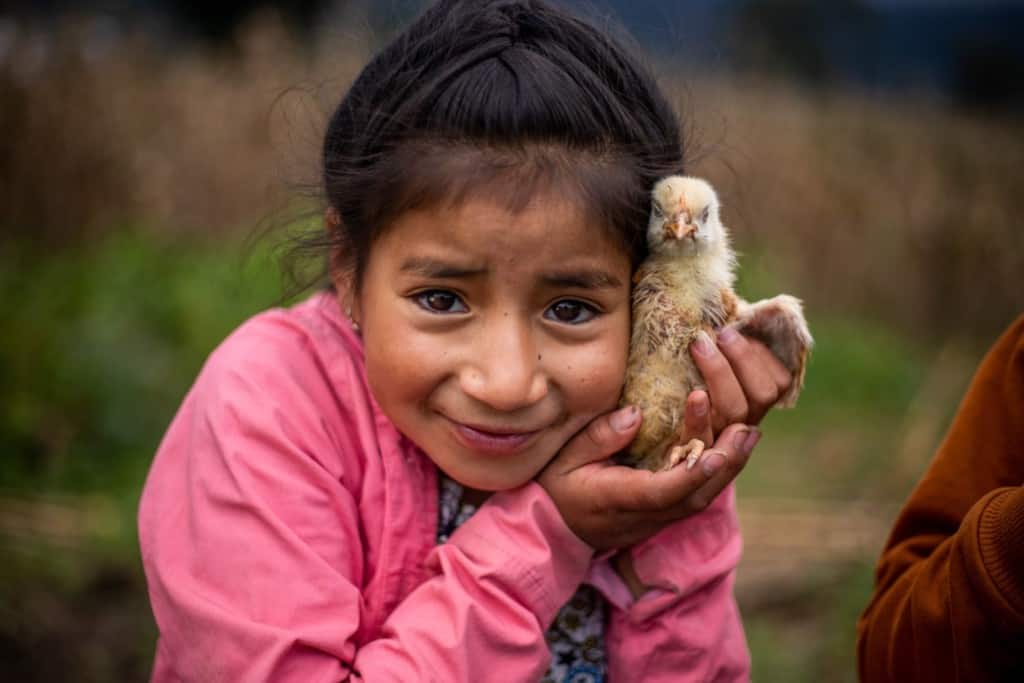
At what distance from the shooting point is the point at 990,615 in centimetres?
158

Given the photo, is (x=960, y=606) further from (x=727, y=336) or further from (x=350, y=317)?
(x=350, y=317)

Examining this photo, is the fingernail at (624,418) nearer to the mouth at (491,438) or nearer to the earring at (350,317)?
the mouth at (491,438)

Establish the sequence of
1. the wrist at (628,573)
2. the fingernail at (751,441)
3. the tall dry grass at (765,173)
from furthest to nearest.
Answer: the tall dry grass at (765,173), the wrist at (628,573), the fingernail at (751,441)

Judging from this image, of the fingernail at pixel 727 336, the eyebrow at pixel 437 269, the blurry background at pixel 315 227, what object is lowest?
the blurry background at pixel 315 227

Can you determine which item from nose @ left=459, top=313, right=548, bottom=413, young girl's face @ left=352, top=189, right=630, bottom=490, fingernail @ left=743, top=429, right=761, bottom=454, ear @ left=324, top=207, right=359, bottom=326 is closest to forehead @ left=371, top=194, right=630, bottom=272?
young girl's face @ left=352, top=189, right=630, bottom=490

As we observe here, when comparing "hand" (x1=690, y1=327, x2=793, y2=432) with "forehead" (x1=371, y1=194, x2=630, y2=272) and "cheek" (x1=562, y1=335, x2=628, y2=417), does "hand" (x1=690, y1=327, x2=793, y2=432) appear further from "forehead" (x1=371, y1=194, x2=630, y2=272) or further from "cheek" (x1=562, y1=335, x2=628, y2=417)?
"forehead" (x1=371, y1=194, x2=630, y2=272)

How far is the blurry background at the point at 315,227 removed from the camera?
349 cm

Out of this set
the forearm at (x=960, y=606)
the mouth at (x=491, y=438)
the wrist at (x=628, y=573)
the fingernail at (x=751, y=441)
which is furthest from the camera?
the wrist at (x=628, y=573)

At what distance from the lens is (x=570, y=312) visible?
1.67 metres

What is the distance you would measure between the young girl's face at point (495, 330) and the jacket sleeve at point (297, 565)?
155 millimetres

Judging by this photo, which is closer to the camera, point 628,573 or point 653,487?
point 653,487

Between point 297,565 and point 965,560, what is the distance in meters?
1.16

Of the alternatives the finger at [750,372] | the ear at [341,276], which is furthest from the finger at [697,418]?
the ear at [341,276]

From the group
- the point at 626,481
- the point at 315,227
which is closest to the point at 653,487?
the point at 626,481
